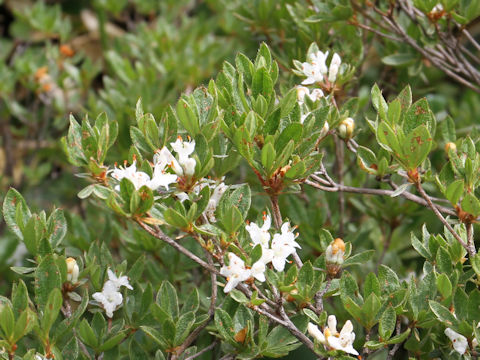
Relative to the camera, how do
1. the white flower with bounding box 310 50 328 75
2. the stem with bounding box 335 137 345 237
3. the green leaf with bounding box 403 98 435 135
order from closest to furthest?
1. the green leaf with bounding box 403 98 435 135
2. the white flower with bounding box 310 50 328 75
3. the stem with bounding box 335 137 345 237

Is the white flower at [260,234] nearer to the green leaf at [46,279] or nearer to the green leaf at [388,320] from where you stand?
the green leaf at [388,320]

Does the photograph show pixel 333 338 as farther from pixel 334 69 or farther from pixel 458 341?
pixel 334 69

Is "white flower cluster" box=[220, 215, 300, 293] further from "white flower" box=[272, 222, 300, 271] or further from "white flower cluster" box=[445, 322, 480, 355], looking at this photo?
"white flower cluster" box=[445, 322, 480, 355]

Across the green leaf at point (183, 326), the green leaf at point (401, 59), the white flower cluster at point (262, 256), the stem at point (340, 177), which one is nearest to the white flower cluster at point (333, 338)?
the white flower cluster at point (262, 256)

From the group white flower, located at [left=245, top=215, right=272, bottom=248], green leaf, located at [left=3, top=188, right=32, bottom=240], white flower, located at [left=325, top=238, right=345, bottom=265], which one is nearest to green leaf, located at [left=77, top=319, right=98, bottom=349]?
green leaf, located at [left=3, top=188, right=32, bottom=240]

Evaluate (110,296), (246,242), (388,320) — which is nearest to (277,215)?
(246,242)

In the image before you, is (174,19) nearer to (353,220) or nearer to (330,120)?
(353,220)
